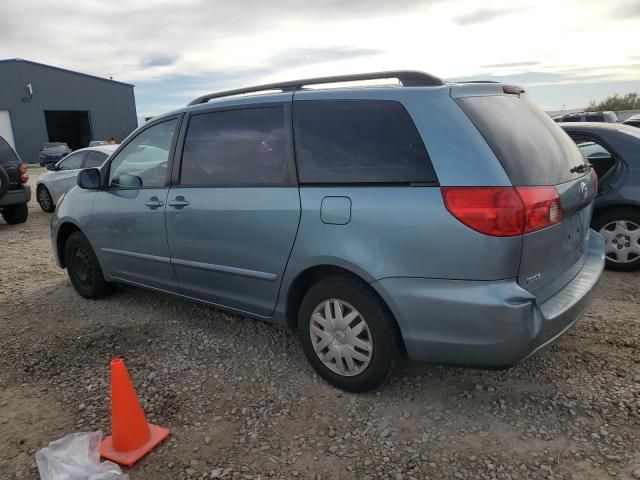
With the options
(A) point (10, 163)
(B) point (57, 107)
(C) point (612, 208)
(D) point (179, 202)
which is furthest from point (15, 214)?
(B) point (57, 107)

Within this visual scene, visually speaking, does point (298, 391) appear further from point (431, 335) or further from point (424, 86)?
point (424, 86)

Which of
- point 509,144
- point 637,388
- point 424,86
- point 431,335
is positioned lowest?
point 637,388

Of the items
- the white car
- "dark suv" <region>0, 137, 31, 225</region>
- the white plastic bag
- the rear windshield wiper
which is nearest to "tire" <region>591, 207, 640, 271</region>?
the rear windshield wiper

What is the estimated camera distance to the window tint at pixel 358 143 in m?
2.64

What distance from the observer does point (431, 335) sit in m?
2.60

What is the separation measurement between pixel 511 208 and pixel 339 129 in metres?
1.08

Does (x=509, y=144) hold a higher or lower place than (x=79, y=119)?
lower

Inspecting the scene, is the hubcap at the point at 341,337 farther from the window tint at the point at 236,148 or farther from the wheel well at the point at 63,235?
the wheel well at the point at 63,235

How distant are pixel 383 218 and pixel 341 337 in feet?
2.62

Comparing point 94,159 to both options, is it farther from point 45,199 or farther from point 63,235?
point 63,235

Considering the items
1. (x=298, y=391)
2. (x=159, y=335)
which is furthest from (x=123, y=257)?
(x=298, y=391)

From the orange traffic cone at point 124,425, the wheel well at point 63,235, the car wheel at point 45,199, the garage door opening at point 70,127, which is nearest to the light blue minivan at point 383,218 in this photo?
the orange traffic cone at point 124,425

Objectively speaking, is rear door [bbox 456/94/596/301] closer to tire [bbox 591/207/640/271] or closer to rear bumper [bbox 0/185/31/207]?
tire [bbox 591/207/640/271]

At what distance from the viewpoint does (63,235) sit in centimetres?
509
